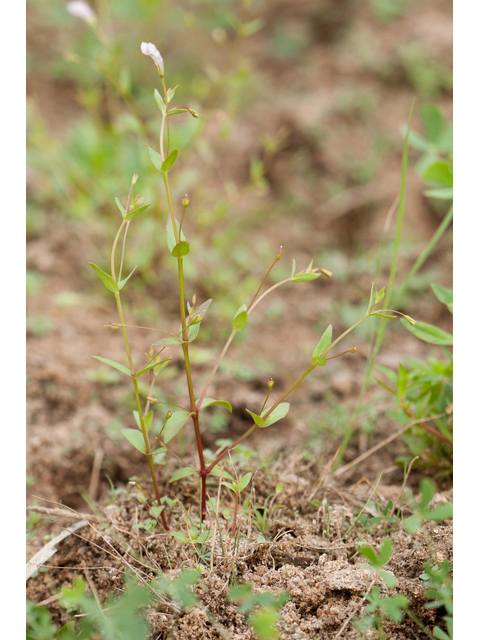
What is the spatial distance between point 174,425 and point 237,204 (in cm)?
185

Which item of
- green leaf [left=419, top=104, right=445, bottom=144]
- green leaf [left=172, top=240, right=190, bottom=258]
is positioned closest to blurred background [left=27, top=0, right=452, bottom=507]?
green leaf [left=419, top=104, right=445, bottom=144]

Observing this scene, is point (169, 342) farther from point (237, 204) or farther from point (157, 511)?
point (237, 204)

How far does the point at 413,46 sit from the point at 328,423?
2.32m

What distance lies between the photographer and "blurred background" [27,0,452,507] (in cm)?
161

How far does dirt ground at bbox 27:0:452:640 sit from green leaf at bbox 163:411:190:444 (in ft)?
0.80

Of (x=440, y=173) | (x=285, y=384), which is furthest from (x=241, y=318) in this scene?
(x=285, y=384)

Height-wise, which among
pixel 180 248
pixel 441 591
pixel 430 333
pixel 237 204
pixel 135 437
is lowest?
pixel 441 591

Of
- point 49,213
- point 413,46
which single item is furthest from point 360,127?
point 49,213

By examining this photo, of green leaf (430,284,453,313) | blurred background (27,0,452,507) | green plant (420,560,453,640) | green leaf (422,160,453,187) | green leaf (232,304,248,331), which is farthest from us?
blurred background (27,0,452,507)

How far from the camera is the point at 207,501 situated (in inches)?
42.2

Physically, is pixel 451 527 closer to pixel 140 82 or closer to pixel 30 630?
pixel 30 630

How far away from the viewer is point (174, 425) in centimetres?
92

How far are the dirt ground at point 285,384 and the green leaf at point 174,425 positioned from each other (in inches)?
9.6

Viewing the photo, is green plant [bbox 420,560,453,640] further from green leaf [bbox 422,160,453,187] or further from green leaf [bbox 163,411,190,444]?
green leaf [bbox 422,160,453,187]
